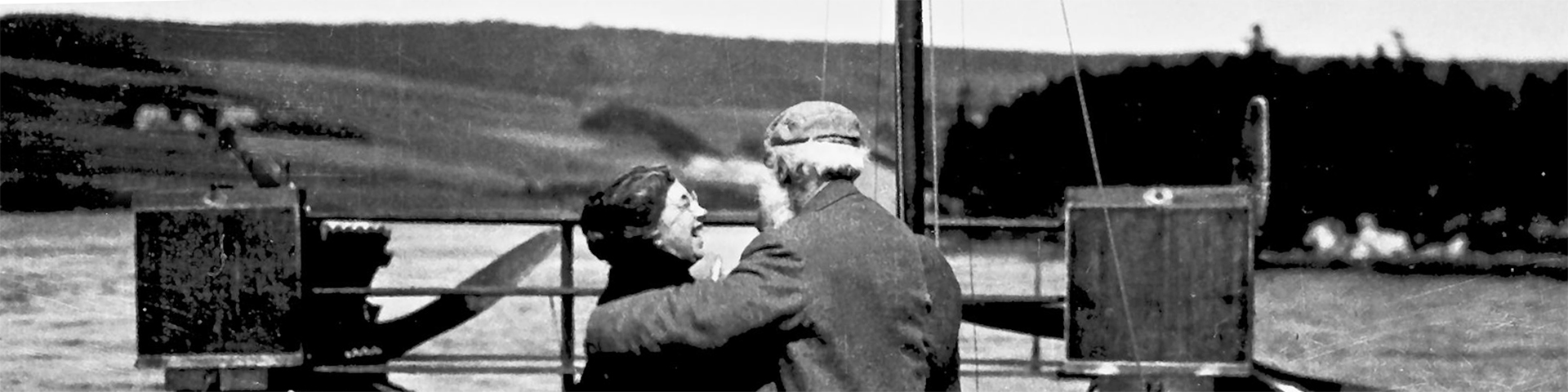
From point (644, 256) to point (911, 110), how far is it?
1.06 m

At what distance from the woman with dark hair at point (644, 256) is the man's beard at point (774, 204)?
0.42 feet

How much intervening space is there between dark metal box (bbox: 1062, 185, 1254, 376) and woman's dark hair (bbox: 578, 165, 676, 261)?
1.58m

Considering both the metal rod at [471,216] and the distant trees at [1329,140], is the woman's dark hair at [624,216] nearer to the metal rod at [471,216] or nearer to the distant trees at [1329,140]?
the metal rod at [471,216]

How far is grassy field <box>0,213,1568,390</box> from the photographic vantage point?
425 centimetres

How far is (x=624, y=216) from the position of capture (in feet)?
7.06

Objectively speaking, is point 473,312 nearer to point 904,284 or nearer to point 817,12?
point 817,12

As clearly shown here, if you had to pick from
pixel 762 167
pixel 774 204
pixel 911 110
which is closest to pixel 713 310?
pixel 774 204

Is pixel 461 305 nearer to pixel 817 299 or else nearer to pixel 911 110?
pixel 911 110

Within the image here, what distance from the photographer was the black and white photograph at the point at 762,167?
3691 millimetres

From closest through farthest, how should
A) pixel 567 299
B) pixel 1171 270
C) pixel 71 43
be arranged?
pixel 1171 270 → pixel 567 299 → pixel 71 43

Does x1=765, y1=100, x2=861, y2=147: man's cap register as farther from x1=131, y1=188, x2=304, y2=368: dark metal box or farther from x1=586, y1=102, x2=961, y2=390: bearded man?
x1=131, y1=188, x2=304, y2=368: dark metal box

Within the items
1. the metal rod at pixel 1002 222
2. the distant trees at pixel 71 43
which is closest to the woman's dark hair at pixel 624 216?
the metal rod at pixel 1002 222

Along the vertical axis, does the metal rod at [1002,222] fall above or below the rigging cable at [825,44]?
below

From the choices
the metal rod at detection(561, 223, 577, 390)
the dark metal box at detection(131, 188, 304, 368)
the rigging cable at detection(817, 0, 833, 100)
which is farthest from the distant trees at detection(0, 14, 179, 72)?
the rigging cable at detection(817, 0, 833, 100)
